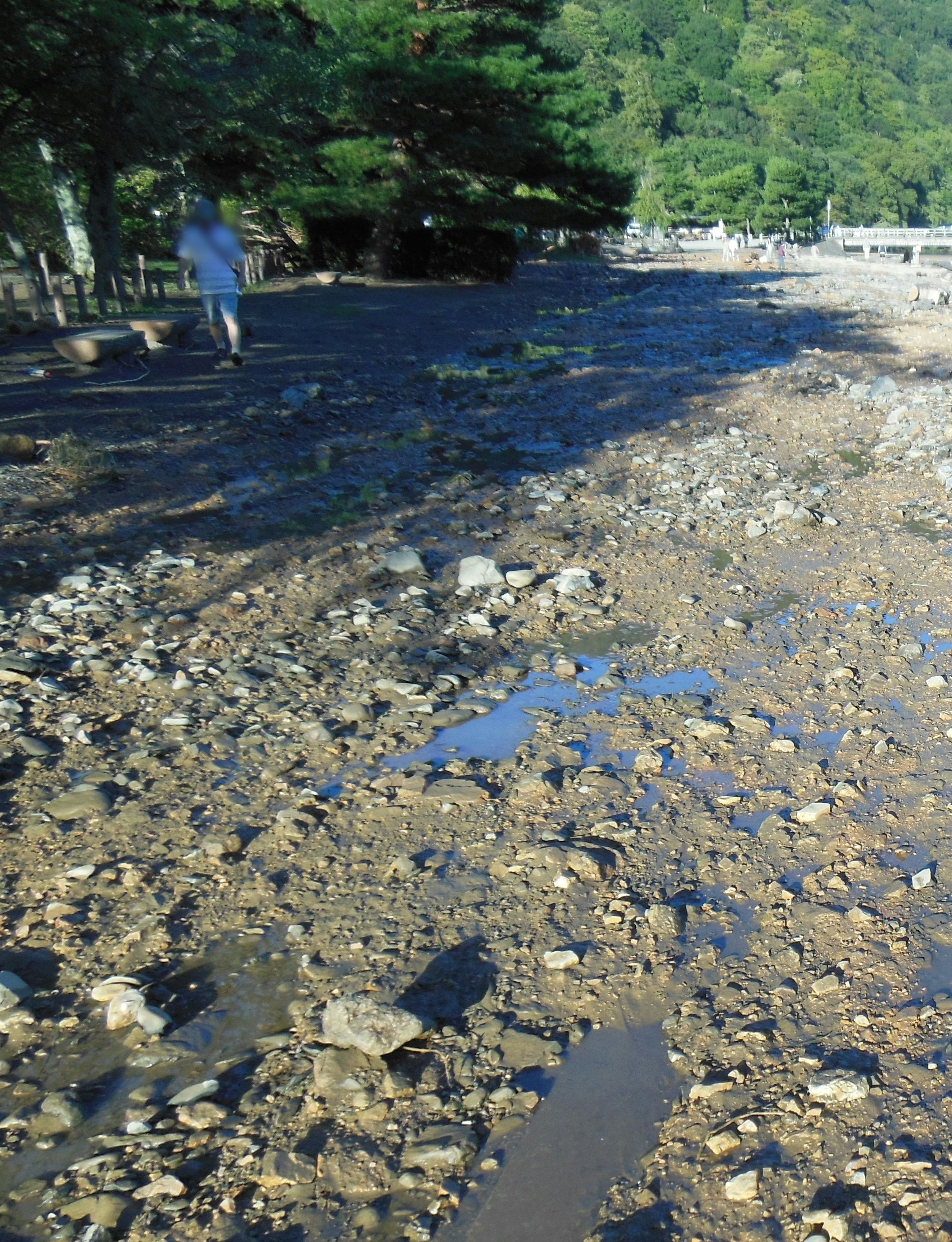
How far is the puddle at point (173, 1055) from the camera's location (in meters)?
2.66

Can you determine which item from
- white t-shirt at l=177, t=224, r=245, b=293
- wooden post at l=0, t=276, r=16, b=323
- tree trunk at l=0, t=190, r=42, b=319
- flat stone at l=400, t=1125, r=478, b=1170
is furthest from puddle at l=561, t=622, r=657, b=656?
tree trunk at l=0, t=190, r=42, b=319

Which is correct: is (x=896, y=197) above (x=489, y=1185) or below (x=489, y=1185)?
above

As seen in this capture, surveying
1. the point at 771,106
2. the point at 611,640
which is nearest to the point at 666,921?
the point at 611,640

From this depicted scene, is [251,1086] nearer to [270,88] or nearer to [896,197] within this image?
[270,88]

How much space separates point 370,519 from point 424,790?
366 cm

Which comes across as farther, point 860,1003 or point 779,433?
point 779,433

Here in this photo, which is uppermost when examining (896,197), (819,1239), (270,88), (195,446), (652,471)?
(896,197)

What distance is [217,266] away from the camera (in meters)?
10.8

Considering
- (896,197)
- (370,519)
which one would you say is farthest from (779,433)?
(896,197)

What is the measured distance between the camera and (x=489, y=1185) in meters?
2.57

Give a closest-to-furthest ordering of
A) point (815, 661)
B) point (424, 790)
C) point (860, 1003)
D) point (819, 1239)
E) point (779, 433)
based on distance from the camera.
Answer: point (819, 1239)
point (860, 1003)
point (424, 790)
point (815, 661)
point (779, 433)

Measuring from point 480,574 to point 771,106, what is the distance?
15789cm

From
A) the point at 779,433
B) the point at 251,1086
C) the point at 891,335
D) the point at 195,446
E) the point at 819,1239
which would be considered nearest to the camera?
the point at 819,1239

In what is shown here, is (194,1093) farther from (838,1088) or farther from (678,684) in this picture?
(678,684)
